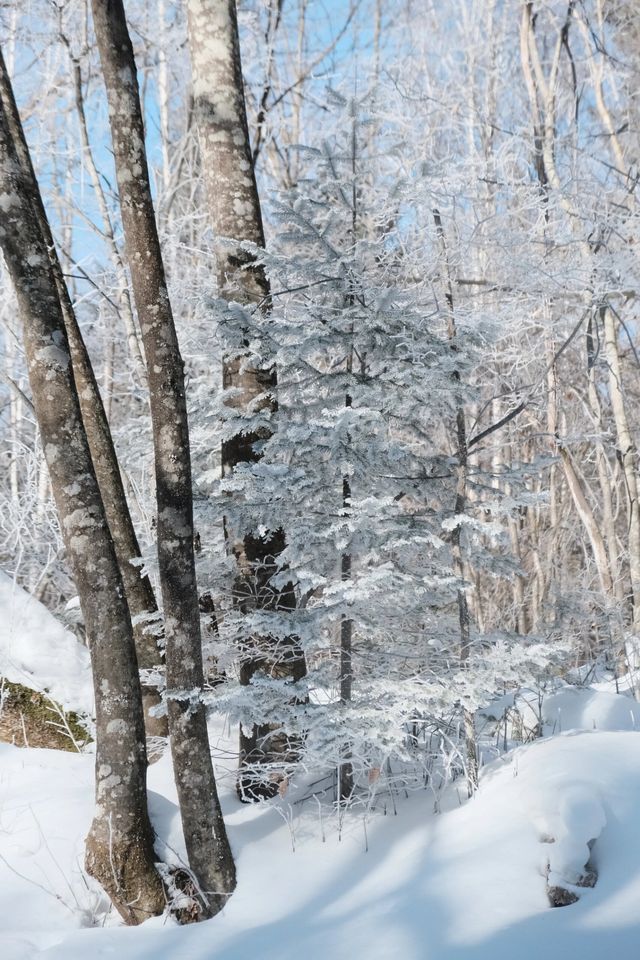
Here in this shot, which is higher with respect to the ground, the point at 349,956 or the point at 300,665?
the point at 300,665

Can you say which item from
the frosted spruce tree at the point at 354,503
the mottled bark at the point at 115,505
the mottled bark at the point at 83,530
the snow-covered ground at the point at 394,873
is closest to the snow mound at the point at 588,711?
the snow-covered ground at the point at 394,873

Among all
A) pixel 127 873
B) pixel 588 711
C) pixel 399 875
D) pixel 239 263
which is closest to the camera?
pixel 399 875

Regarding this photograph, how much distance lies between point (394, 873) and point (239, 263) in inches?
143

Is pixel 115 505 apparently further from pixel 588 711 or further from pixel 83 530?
pixel 588 711

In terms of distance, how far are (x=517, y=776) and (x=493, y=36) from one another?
11.8 metres

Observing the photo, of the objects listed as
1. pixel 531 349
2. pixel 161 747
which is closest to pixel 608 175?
pixel 531 349

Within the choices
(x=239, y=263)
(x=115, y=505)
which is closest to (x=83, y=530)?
(x=115, y=505)

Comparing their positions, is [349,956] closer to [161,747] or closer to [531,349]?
[161,747]

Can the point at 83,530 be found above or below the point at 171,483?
below

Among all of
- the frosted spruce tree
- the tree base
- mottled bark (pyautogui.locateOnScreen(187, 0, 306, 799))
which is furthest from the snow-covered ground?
mottled bark (pyautogui.locateOnScreen(187, 0, 306, 799))

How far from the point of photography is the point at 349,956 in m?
2.81

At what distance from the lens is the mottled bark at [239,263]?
4.41 metres

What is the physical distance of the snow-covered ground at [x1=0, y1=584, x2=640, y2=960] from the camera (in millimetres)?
2826

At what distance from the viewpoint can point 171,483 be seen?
374 cm
